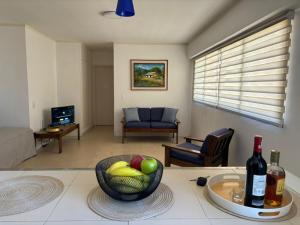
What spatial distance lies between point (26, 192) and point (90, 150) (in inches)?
155

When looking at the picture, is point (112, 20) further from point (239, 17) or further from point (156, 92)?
point (156, 92)

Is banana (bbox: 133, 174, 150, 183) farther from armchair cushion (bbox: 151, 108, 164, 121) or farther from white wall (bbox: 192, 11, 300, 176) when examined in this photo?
armchair cushion (bbox: 151, 108, 164, 121)

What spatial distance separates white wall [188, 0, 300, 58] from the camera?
7.19 ft

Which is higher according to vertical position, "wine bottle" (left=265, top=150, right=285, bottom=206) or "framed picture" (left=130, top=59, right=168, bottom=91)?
"framed picture" (left=130, top=59, right=168, bottom=91)

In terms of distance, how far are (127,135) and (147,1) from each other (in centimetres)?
390

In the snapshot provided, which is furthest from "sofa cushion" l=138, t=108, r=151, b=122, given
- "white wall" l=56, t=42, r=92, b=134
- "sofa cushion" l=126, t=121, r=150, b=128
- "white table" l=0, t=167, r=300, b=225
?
"white table" l=0, t=167, r=300, b=225

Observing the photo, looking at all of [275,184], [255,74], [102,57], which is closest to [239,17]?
[255,74]

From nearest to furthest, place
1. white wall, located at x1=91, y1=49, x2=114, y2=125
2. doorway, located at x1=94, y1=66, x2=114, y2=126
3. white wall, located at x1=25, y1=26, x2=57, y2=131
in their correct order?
1. white wall, located at x1=25, y1=26, x2=57, y2=131
2. white wall, located at x1=91, y1=49, x2=114, y2=125
3. doorway, located at x1=94, y1=66, x2=114, y2=126

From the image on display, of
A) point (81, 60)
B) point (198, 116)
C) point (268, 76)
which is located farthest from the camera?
point (81, 60)

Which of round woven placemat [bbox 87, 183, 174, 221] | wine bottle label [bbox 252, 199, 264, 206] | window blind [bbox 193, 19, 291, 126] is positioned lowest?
round woven placemat [bbox 87, 183, 174, 221]

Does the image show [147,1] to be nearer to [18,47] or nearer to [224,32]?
[224,32]

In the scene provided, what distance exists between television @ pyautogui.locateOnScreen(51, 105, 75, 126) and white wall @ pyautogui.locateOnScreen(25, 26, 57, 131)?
0.26 metres

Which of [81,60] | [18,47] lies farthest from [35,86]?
[81,60]

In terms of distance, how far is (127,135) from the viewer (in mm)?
6301
